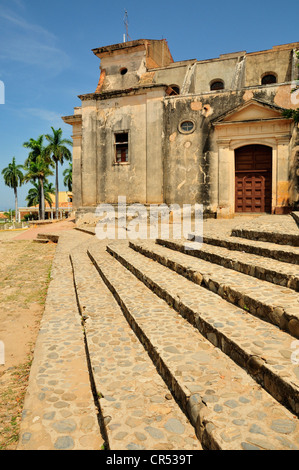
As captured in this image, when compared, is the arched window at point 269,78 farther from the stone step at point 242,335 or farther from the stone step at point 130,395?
the stone step at point 130,395

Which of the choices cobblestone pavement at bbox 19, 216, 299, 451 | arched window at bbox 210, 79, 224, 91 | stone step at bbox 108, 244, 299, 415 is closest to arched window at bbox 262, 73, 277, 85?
arched window at bbox 210, 79, 224, 91

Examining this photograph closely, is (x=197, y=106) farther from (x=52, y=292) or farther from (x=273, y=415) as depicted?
(x=273, y=415)

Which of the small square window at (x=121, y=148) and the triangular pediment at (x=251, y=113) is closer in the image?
the triangular pediment at (x=251, y=113)

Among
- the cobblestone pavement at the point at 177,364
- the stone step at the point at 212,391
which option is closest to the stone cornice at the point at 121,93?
the cobblestone pavement at the point at 177,364

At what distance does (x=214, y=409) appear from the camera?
6.71ft

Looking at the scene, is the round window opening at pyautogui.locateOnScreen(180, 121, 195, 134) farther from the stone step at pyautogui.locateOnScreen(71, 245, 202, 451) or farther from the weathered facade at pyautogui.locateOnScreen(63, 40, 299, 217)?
the stone step at pyautogui.locateOnScreen(71, 245, 202, 451)

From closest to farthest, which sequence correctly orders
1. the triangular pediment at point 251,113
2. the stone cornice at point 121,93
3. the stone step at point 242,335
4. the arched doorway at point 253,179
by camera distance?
the stone step at point 242,335 < the triangular pediment at point 251,113 < the arched doorway at point 253,179 < the stone cornice at point 121,93

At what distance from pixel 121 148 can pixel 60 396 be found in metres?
14.5

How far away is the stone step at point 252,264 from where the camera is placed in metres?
3.76

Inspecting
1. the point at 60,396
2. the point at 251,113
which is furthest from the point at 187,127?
the point at 60,396

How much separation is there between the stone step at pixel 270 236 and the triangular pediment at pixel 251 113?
27.2 ft

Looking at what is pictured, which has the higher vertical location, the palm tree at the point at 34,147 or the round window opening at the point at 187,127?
the palm tree at the point at 34,147

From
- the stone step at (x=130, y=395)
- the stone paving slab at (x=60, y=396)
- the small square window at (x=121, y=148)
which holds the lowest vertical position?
the stone paving slab at (x=60, y=396)
